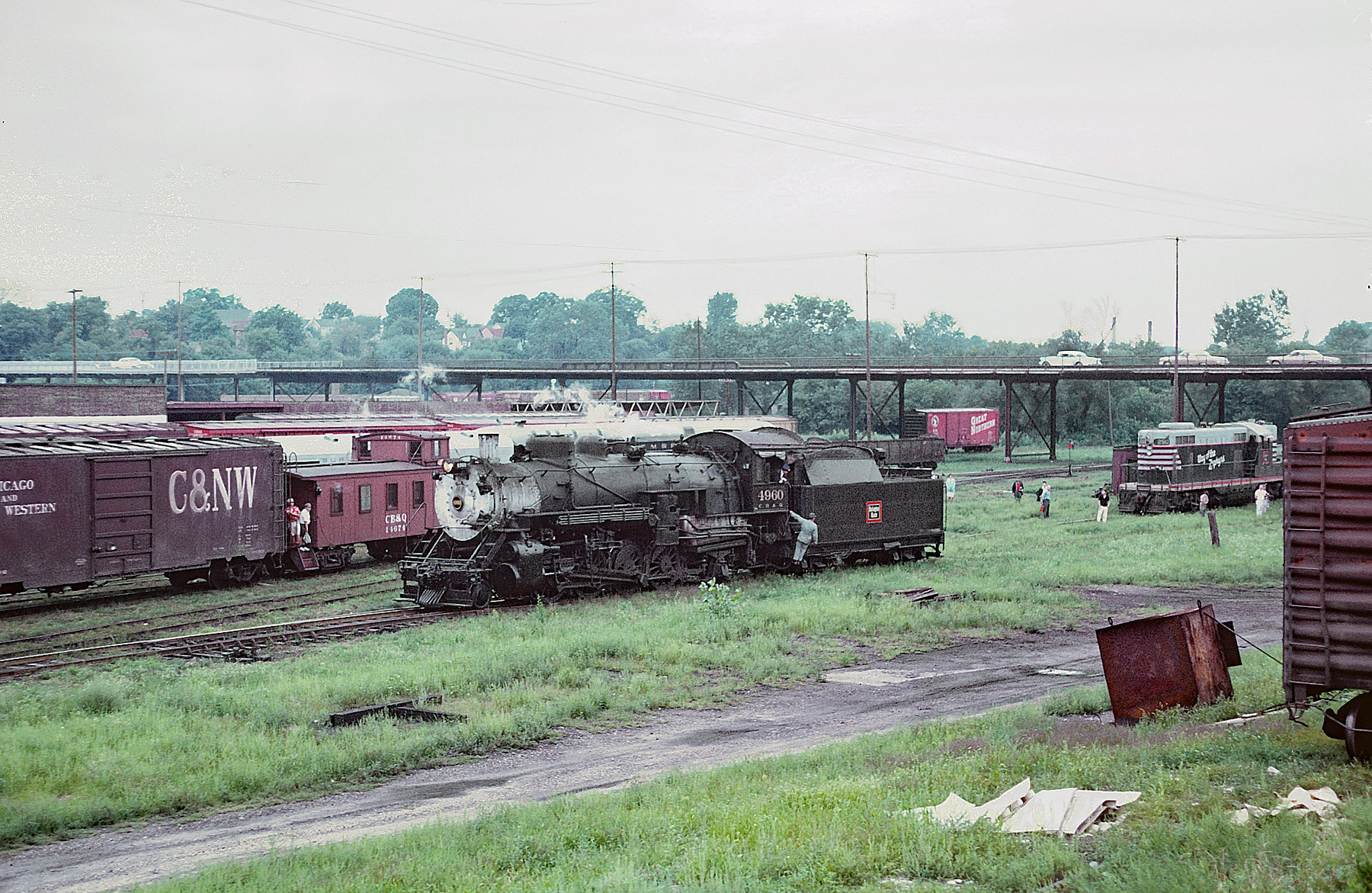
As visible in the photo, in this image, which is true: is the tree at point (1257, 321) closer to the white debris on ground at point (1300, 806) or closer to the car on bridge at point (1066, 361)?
the car on bridge at point (1066, 361)

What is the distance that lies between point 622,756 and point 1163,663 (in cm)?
636

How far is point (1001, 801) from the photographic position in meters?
9.09

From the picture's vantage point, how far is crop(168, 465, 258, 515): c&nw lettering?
25047mm

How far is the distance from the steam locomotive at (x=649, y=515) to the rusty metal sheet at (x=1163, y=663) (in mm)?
12618

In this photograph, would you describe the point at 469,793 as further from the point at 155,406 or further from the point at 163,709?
the point at 155,406

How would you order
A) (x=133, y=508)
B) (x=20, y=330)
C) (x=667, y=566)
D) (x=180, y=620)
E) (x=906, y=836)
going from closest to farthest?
1. (x=906, y=836)
2. (x=180, y=620)
3. (x=133, y=508)
4. (x=667, y=566)
5. (x=20, y=330)

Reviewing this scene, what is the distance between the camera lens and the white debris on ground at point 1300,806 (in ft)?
25.7

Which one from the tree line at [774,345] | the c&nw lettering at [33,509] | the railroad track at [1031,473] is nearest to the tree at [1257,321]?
the tree line at [774,345]

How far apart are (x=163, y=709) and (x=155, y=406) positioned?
41515mm

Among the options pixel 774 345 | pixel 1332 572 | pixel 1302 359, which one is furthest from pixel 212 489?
pixel 774 345

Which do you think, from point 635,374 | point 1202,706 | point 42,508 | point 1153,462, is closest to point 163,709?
point 42,508

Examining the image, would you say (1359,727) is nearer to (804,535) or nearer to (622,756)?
(622,756)

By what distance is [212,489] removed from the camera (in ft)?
84.7

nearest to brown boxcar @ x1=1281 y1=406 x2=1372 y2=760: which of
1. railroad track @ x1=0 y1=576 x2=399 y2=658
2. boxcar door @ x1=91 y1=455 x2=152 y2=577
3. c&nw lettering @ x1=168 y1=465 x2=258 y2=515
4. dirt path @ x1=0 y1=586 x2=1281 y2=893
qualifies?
dirt path @ x1=0 y1=586 x2=1281 y2=893
